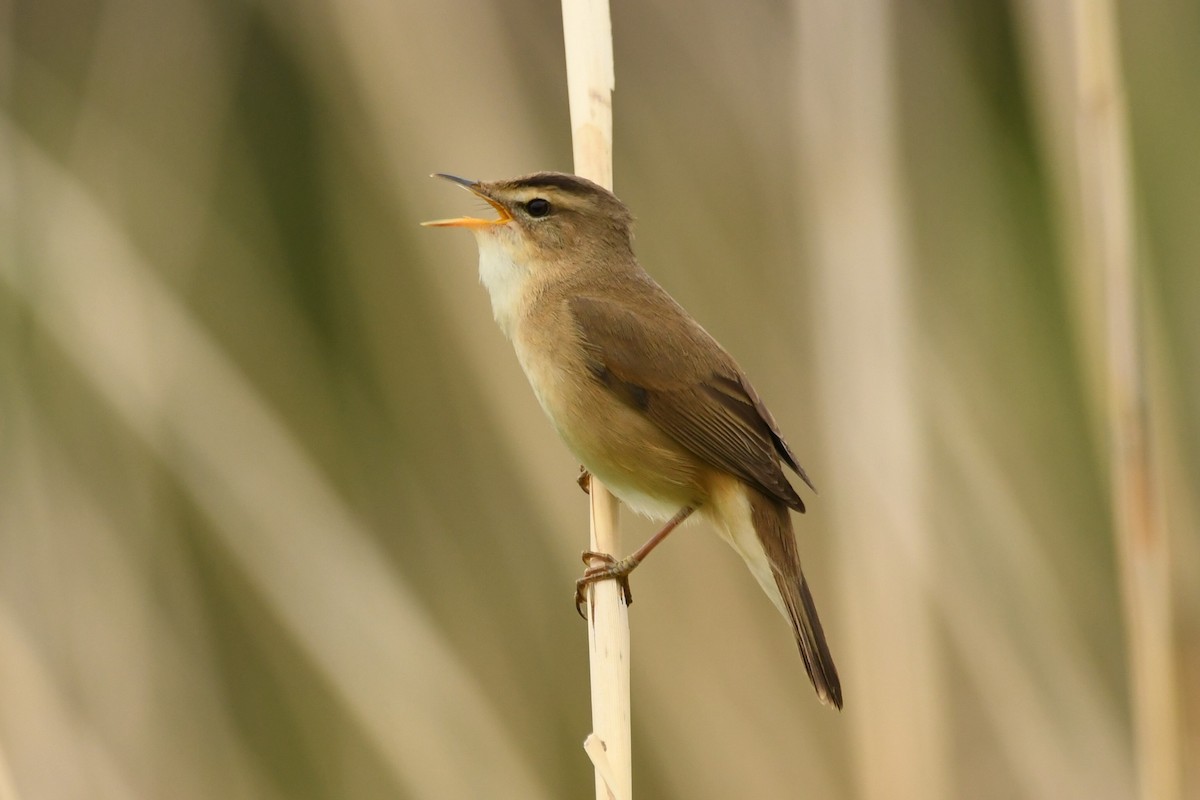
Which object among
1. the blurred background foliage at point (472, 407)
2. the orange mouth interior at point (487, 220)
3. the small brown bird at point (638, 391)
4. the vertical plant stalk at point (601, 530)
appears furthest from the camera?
the blurred background foliage at point (472, 407)

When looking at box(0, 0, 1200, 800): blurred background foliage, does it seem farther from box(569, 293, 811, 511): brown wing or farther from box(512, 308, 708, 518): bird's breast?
box(512, 308, 708, 518): bird's breast

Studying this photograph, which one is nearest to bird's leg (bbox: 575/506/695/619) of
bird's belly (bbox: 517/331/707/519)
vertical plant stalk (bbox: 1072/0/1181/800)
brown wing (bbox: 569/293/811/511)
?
bird's belly (bbox: 517/331/707/519)

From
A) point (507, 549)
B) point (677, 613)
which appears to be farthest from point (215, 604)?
point (677, 613)

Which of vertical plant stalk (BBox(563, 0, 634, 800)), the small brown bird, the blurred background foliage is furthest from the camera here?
the blurred background foliage

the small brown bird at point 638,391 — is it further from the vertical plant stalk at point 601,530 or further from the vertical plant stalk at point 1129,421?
the vertical plant stalk at point 1129,421

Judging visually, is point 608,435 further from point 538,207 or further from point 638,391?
point 538,207

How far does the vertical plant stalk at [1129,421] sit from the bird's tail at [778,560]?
590 mm

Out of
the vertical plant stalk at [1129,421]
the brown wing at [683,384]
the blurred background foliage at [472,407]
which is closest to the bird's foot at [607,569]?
the brown wing at [683,384]

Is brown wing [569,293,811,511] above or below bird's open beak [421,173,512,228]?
below

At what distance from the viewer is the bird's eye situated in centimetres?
278

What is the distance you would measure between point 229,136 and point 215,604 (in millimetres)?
1327

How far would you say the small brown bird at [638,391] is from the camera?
261cm

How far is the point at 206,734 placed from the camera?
10.6 feet

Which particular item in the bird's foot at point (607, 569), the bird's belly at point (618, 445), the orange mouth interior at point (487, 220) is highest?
the orange mouth interior at point (487, 220)
